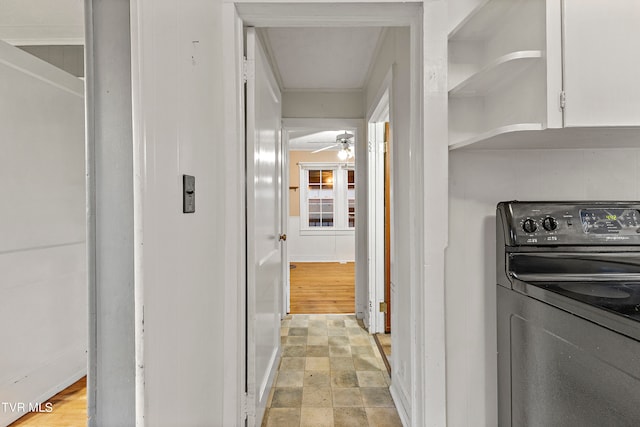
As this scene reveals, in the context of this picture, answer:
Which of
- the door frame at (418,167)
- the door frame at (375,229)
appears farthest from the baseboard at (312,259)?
the door frame at (418,167)

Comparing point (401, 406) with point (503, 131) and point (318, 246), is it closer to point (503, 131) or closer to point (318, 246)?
point (503, 131)

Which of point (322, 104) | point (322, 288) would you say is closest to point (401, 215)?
point (322, 104)

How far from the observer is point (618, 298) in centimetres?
91

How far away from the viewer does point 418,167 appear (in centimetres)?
132

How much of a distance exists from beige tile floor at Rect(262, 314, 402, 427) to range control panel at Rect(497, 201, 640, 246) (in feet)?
3.89

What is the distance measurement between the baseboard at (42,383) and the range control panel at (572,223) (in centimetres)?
130

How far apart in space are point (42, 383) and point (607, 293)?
1.39 meters

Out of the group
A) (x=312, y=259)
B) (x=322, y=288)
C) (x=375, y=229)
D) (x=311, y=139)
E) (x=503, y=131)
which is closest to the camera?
(x=503, y=131)

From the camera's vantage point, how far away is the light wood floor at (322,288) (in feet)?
12.2

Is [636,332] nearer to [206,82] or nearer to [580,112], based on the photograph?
[580,112]

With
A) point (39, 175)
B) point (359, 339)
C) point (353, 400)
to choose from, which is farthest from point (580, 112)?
point (359, 339)

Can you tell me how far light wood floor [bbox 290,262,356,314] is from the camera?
3721 millimetres

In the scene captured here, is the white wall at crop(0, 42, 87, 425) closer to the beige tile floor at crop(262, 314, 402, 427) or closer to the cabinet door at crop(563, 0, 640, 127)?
the cabinet door at crop(563, 0, 640, 127)

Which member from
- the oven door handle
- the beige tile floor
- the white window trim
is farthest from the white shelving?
the white window trim
